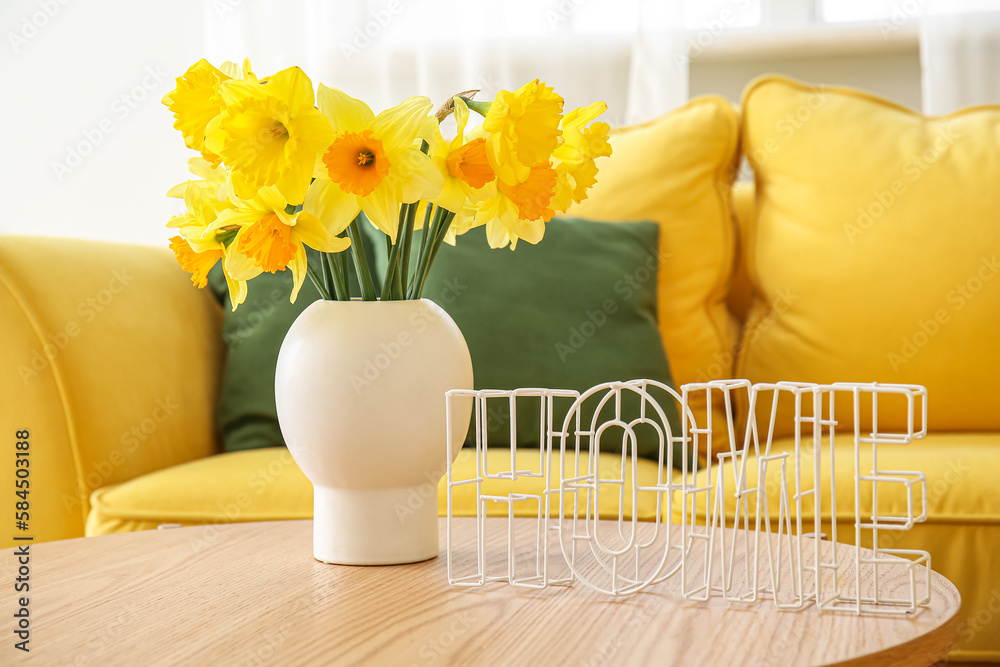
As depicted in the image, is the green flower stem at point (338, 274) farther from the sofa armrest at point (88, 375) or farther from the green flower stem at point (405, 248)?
the sofa armrest at point (88, 375)

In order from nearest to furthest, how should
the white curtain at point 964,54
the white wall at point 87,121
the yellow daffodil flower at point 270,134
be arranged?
Result: the yellow daffodil flower at point 270,134 < the white curtain at point 964,54 < the white wall at point 87,121

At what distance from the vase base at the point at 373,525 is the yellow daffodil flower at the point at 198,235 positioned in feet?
0.66

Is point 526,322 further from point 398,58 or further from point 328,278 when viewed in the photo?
point 398,58

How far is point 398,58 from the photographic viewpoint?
241 cm

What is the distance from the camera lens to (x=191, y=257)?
2.41 feet

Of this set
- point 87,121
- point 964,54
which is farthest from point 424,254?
point 87,121

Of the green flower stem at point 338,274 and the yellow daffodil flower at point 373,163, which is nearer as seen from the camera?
the yellow daffodil flower at point 373,163

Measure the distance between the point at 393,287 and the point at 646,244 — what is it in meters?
0.94

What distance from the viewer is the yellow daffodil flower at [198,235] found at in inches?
28.6

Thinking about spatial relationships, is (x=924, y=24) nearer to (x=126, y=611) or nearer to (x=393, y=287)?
(x=393, y=287)

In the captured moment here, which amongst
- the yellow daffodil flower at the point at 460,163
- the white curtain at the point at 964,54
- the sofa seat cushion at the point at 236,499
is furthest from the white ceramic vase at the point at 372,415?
the white curtain at the point at 964,54

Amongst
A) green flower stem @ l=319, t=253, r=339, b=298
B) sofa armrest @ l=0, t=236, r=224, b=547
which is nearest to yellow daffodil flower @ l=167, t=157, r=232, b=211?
green flower stem @ l=319, t=253, r=339, b=298

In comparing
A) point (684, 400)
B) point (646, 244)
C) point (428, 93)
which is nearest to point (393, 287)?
point (684, 400)

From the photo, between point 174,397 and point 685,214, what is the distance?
3.14 feet
